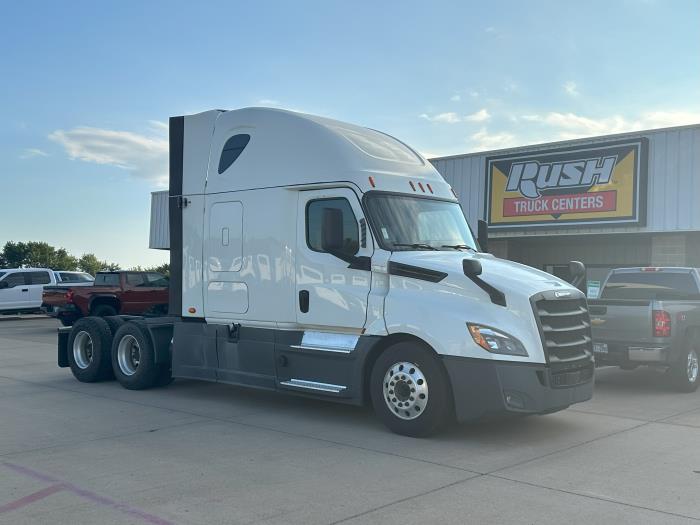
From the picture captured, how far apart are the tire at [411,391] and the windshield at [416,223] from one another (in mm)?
1189

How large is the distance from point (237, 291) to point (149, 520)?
4624 mm

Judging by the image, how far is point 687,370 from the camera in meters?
11.0

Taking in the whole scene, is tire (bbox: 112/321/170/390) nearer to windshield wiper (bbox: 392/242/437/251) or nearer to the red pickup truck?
windshield wiper (bbox: 392/242/437/251)

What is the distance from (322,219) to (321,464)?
2.80 m

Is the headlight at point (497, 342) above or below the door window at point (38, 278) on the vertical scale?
below

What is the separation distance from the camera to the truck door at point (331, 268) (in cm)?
812

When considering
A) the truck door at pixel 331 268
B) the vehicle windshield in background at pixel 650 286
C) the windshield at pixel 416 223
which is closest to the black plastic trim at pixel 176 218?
the truck door at pixel 331 268

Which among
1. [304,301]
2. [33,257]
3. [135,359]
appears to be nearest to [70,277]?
[135,359]

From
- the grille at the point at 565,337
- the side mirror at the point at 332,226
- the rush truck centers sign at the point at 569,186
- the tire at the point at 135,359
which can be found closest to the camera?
the grille at the point at 565,337

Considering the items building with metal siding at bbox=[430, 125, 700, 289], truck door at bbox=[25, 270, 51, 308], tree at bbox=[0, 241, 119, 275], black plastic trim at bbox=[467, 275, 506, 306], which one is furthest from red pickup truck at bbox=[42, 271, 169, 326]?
tree at bbox=[0, 241, 119, 275]

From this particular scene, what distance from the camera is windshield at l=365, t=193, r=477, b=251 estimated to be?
26.8ft

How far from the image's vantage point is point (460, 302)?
740cm

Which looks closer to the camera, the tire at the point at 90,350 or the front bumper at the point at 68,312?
the tire at the point at 90,350

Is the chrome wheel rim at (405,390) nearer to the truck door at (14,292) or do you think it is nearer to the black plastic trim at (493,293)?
the black plastic trim at (493,293)
